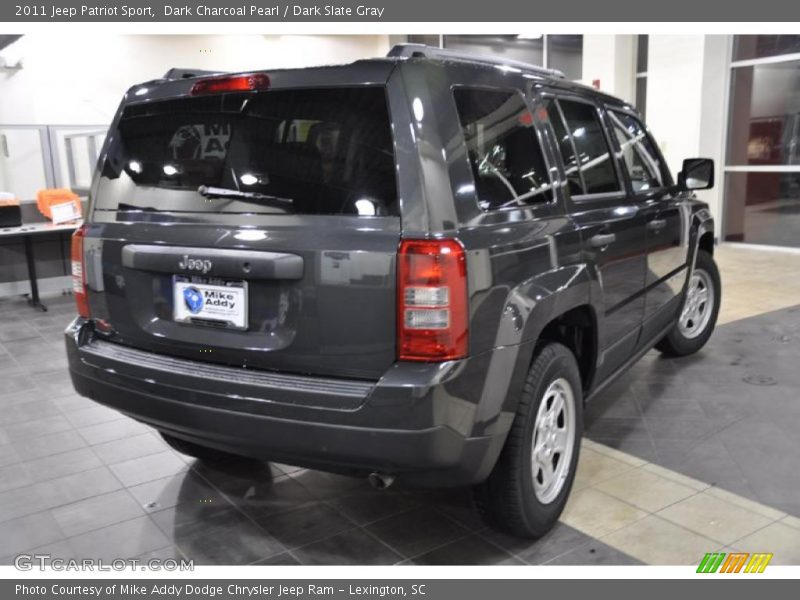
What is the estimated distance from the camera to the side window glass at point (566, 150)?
2.76 metres

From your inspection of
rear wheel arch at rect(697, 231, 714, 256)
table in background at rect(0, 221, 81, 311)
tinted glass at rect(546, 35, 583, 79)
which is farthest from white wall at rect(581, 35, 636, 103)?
table in background at rect(0, 221, 81, 311)

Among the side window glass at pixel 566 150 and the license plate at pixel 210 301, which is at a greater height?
the side window glass at pixel 566 150

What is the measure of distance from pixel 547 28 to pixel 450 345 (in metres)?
10.9

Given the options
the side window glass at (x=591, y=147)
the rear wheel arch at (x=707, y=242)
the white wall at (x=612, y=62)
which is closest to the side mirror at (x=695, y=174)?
the rear wheel arch at (x=707, y=242)

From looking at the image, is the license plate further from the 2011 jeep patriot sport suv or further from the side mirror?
the side mirror

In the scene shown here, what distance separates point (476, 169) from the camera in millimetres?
2215

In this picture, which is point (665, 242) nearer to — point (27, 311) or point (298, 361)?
point (298, 361)

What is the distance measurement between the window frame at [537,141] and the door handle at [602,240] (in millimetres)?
281

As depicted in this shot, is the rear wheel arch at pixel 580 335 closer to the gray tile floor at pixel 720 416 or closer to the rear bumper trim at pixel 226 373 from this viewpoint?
the gray tile floor at pixel 720 416

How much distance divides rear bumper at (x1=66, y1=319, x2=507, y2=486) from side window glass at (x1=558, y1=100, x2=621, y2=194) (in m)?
1.28

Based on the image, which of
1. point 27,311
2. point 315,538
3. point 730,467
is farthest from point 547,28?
point 315,538

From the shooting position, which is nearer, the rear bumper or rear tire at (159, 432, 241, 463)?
the rear bumper

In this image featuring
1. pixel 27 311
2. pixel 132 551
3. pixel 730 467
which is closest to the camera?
pixel 132 551

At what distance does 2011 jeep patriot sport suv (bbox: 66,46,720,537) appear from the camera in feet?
6.69
